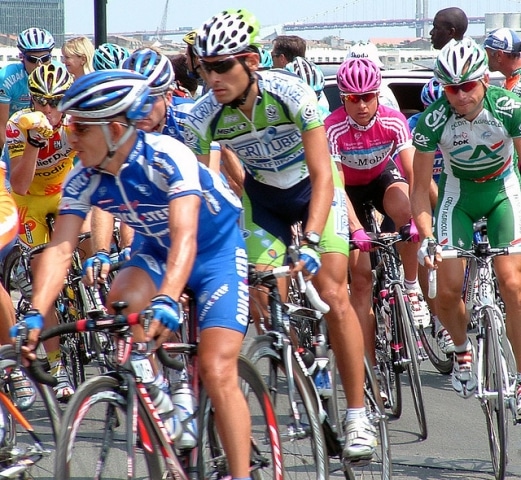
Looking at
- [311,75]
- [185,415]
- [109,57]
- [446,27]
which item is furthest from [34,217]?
[446,27]

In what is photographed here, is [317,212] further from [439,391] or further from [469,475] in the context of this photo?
[439,391]

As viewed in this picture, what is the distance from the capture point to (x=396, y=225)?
7.66 m

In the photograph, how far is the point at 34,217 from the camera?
766 centimetres

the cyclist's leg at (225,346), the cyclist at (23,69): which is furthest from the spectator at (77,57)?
the cyclist's leg at (225,346)

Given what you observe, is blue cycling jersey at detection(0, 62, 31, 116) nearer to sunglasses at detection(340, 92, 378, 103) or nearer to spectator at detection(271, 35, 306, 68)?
spectator at detection(271, 35, 306, 68)

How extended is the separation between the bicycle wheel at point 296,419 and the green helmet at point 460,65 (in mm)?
2237

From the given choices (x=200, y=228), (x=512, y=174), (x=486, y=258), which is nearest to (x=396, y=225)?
(x=512, y=174)

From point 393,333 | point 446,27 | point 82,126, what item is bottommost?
point 393,333

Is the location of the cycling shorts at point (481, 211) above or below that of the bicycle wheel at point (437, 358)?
above

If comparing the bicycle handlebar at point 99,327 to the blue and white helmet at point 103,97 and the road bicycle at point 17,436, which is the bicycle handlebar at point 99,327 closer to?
the road bicycle at point 17,436

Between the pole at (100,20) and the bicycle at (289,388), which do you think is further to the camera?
the pole at (100,20)

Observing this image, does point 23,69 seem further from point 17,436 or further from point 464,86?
point 17,436

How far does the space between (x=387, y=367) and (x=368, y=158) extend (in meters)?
1.55

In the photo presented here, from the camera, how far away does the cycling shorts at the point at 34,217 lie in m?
7.66
